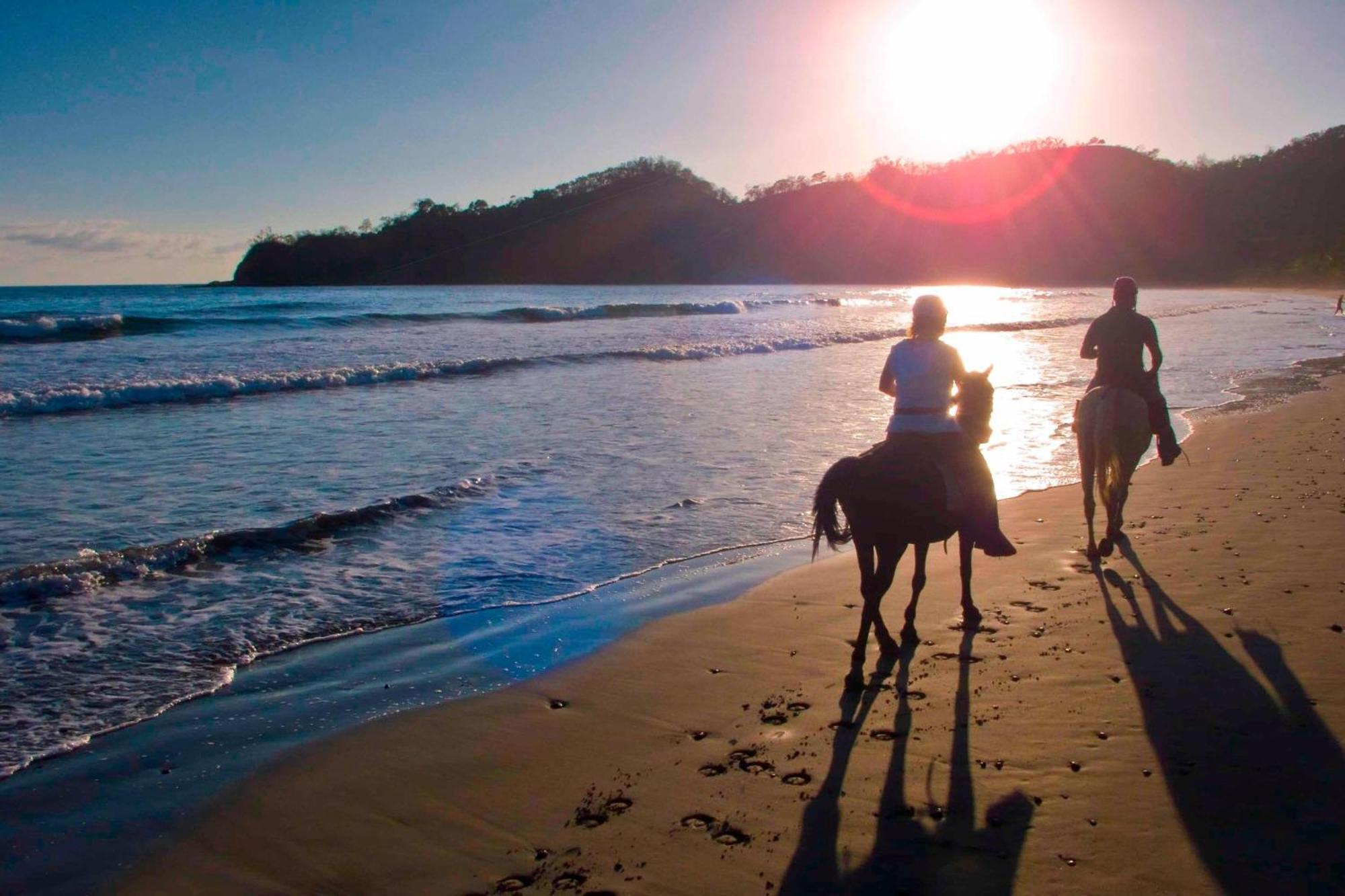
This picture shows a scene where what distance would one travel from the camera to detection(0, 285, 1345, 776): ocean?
5.80 meters

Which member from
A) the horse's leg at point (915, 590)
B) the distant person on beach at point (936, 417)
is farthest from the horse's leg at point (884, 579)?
the distant person on beach at point (936, 417)

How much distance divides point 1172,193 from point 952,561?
12672 cm

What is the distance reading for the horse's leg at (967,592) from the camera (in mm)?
5469

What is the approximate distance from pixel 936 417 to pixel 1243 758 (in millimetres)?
1976

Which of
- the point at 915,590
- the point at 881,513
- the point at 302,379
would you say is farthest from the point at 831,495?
the point at 302,379

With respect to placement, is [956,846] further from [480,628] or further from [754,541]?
[754,541]

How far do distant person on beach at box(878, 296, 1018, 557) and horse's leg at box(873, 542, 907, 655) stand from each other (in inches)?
14.0

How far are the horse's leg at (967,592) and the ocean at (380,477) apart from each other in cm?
214

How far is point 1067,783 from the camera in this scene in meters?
3.61

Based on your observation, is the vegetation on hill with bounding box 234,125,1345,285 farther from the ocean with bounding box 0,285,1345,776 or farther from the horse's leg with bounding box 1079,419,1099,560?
the horse's leg with bounding box 1079,419,1099,560

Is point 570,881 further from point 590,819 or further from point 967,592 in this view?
point 967,592

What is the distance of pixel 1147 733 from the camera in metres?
3.97

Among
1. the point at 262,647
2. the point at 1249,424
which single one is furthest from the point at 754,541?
the point at 1249,424

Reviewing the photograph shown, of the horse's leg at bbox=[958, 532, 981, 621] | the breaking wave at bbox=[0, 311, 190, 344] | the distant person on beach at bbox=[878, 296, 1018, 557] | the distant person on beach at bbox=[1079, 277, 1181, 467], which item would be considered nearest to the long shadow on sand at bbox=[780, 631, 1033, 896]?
the distant person on beach at bbox=[878, 296, 1018, 557]
